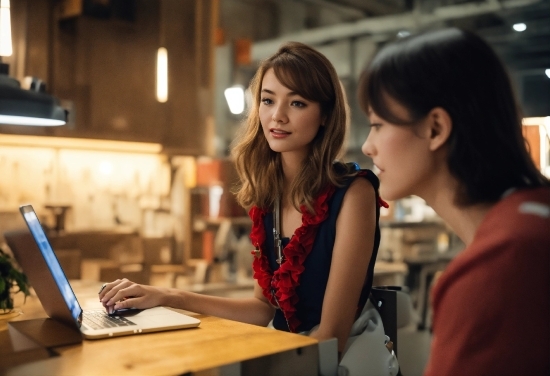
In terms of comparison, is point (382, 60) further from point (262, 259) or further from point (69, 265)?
point (69, 265)

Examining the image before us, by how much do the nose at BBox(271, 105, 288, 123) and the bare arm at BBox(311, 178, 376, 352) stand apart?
26 cm

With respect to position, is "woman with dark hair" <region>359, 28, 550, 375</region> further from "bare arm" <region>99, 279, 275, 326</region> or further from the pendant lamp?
the pendant lamp

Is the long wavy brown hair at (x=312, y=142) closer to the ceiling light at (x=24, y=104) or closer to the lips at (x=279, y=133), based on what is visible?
the lips at (x=279, y=133)

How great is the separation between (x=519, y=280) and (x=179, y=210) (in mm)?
4022

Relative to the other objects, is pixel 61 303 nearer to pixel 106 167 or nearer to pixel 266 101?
pixel 266 101

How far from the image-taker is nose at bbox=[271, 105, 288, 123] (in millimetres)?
1693

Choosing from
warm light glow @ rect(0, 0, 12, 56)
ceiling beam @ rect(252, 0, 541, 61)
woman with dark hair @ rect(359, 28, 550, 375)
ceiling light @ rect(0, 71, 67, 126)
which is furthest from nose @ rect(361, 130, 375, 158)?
ceiling beam @ rect(252, 0, 541, 61)

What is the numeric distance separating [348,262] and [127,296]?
563mm

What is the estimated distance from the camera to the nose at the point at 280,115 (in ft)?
5.55

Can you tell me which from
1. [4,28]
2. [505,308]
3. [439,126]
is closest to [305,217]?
[439,126]

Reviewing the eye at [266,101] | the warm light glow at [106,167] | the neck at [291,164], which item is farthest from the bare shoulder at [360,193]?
the warm light glow at [106,167]

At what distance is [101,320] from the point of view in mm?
1408

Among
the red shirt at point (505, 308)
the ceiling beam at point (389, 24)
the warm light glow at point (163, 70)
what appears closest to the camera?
the red shirt at point (505, 308)

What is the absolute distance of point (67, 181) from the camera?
4270mm
